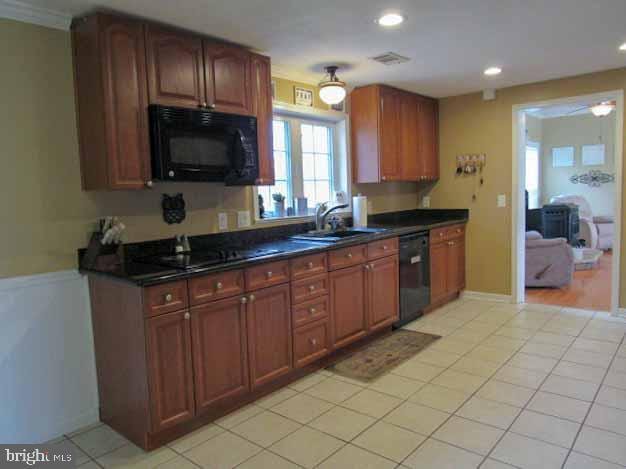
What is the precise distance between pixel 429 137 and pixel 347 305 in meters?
2.52

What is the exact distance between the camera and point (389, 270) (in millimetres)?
3879

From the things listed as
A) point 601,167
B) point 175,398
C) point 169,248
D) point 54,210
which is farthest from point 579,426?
point 601,167

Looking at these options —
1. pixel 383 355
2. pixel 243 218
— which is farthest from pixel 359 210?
pixel 383 355

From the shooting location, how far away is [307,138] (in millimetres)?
4109

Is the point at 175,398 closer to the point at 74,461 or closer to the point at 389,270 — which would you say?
the point at 74,461

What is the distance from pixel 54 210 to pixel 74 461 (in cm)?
129

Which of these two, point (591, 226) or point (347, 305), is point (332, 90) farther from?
point (591, 226)

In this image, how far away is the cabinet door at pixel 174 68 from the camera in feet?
8.30

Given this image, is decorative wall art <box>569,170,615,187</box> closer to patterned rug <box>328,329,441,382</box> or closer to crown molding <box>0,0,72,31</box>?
patterned rug <box>328,329,441,382</box>

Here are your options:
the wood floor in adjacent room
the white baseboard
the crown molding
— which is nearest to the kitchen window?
the crown molding

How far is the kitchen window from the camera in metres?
3.80

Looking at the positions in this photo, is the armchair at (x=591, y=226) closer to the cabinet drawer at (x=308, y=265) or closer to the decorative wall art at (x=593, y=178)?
the decorative wall art at (x=593, y=178)

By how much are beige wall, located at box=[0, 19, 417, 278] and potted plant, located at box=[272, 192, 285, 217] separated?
132 centimetres

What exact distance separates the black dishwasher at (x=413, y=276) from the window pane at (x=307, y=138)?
1.16 m
